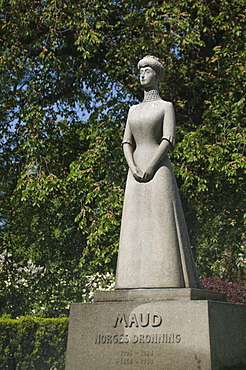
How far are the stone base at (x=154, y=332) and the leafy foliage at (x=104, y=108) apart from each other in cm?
646

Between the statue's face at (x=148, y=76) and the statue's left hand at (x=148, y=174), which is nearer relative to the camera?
the statue's left hand at (x=148, y=174)

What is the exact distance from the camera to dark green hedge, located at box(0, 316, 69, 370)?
15.8 m

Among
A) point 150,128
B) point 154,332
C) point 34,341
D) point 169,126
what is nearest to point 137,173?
point 150,128

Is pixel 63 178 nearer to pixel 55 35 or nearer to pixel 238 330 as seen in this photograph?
pixel 55 35

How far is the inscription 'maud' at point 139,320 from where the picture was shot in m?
6.52

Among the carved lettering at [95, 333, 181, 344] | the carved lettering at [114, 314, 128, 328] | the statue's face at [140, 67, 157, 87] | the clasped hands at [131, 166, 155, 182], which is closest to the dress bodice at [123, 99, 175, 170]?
the clasped hands at [131, 166, 155, 182]

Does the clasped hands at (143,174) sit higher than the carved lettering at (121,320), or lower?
higher

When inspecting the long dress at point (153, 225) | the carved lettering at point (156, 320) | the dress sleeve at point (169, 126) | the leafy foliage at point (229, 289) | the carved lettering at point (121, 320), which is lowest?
the carved lettering at point (156, 320)

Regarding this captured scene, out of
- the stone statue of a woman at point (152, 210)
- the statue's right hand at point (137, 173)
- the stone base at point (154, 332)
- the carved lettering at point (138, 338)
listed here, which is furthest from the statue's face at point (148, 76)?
the carved lettering at point (138, 338)

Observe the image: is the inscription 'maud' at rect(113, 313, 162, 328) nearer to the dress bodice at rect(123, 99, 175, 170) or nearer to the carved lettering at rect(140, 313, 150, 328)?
the carved lettering at rect(140, 313, 150, 328)

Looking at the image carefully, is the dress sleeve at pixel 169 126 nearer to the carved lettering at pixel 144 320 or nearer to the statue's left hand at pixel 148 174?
the statue's left hand at pixel 148 174

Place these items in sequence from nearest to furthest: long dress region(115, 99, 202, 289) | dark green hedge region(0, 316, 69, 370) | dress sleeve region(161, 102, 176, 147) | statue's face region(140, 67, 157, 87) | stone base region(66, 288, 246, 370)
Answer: stone base region(66, 288, 246, 370) → long dress region(115, 99, 202, 289) → dress sleeve region(161, 102, 176, 147) → statue's face region(140, 67, 157, 87) → dark green hedge region(0, 316, 69, 370)

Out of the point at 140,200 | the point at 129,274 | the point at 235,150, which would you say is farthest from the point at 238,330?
the point at 235,150

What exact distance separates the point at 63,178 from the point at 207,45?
5778mm
